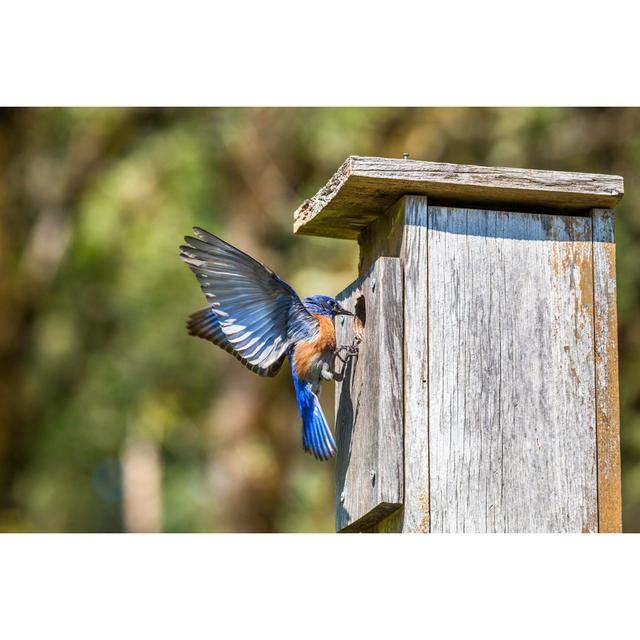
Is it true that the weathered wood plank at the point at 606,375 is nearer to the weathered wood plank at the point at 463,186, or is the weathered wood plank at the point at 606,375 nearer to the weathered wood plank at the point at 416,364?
the weathered wood plank at the point at 463,186

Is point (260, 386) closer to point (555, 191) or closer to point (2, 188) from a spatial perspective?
point (2, 188)

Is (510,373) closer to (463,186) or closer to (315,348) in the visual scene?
(463,186)

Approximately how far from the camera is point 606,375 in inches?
165

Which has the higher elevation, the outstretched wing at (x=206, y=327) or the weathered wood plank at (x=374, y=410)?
the outstretched wing at (x=206, y=327)

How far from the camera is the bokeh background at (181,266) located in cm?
1093

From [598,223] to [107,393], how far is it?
1006 cm

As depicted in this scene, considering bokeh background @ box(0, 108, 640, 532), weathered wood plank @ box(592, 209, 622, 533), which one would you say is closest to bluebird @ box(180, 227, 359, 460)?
weathered wood plank @ box(592, 209, 622, 533)

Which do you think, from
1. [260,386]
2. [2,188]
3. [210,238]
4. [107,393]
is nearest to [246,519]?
[260,386]

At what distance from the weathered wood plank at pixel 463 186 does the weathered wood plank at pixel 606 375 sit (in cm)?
13

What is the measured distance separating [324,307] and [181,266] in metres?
7.58

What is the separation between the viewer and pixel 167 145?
476 inches

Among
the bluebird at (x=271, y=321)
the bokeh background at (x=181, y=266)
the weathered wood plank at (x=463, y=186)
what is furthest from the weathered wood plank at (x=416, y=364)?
the bokeh background at (x=181, y=266)

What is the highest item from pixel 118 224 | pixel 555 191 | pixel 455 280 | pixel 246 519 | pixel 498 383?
pixel 118 224

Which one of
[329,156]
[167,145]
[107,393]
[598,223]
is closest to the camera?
[598,223]
